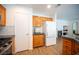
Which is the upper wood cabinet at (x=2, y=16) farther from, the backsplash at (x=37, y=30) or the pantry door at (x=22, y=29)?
the backsplash at (x=37, y=30)

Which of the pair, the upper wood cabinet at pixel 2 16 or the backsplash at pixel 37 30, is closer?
the upper wood cabinet at pixel 2 16

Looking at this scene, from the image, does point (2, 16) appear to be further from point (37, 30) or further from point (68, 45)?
point (37, 30)

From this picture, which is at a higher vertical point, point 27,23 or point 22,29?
point 27,23

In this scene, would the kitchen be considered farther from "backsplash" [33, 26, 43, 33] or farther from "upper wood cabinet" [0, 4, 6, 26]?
"backsplash" [33, 26, 43, 33]

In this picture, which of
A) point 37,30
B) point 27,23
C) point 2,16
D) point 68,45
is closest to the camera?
point 2,16

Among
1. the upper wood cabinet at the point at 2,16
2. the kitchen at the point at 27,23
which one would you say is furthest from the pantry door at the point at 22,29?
the upper wood cabinet at the point at 2,16

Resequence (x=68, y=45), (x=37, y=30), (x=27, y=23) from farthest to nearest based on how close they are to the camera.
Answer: (x=37, y=30)
(x=27, y=23)
(x=68, y=45)

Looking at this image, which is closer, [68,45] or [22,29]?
[68,45]

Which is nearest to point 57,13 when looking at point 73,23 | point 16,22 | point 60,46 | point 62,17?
point 62,17

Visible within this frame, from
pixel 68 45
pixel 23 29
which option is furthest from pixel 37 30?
pixel 68 45

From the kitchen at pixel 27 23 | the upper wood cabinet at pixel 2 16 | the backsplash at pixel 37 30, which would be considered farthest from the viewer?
the backsplash at pixel 37 30

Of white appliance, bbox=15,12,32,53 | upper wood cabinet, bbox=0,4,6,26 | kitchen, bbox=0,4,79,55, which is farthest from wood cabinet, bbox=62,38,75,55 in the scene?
upper wood cabinet, bbox=0,4,6,26

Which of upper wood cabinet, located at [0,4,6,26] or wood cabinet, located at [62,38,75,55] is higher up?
upper wood cabinet, located at [0,4,6,26]
